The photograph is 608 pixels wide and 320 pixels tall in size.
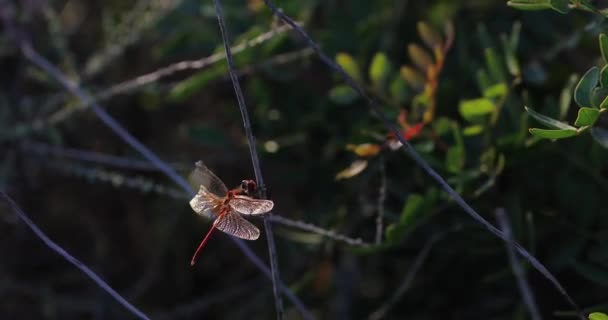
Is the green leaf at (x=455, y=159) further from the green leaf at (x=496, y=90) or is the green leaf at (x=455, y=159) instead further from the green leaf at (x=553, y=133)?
the green leaf at (x=553, y=133)

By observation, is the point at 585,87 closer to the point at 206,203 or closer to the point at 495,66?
the point at 495,66

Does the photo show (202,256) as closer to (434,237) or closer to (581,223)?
(434,237)

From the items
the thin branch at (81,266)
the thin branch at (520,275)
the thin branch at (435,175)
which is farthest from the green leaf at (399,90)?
the thin branch at (81,266)

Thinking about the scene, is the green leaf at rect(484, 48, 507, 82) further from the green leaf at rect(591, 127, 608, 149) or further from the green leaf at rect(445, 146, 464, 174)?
the green leaf at rect(591, 127, 608, 149)

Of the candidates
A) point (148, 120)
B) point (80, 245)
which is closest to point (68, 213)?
point (80, 245)

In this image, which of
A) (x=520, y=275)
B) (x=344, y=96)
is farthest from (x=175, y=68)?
(x=520, y=275)

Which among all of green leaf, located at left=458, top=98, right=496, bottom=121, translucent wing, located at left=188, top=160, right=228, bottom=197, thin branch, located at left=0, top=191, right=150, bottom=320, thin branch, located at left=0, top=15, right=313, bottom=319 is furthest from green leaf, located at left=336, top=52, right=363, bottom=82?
thin branch, located at left=0, top=191, right=150, bottom=320
